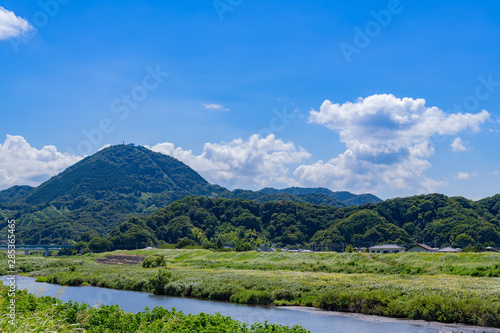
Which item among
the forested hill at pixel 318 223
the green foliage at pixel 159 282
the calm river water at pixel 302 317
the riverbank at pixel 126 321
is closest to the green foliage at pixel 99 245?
the forested hill at pixel 318 223

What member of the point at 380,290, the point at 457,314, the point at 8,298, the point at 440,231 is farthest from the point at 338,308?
the point at 440,231

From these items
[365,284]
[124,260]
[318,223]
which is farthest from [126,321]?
[318,223]

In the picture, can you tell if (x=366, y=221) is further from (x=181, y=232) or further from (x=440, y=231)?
(x=181, y=232)

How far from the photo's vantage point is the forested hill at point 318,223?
13675 centimetres

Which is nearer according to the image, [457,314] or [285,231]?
[457,314]

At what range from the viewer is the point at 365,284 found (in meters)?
39.6

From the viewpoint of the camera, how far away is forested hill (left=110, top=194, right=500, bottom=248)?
136750 millimetres

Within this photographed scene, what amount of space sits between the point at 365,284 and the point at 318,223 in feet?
409

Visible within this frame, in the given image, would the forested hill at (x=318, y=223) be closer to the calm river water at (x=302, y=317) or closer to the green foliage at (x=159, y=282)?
the green foliage at (x=159, y=282)

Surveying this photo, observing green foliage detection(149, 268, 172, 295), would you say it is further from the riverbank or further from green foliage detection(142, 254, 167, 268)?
the riverbank

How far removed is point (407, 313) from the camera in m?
31.1

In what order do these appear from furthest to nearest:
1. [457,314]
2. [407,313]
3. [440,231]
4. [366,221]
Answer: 1. [366,221]
2. [440,231]
3. [407,313]
4. [457,314]

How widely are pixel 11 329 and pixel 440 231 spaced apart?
466 ft

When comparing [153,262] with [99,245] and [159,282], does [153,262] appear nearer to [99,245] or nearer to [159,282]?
[159,282]
